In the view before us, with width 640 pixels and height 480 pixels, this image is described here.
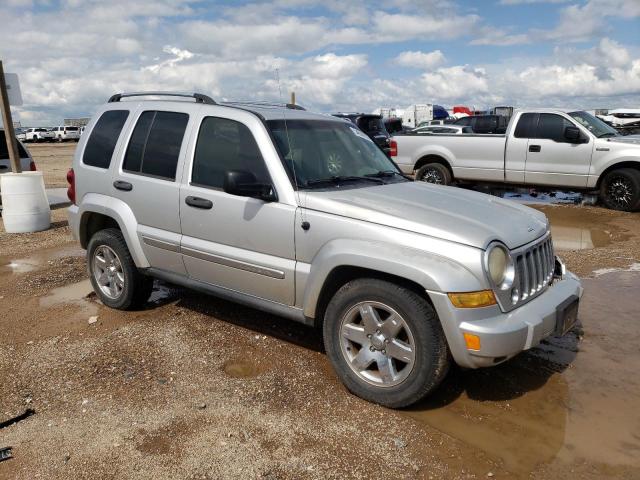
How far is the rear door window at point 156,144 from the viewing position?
14.4 ft

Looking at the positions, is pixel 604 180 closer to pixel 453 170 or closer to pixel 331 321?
pixel 453 170

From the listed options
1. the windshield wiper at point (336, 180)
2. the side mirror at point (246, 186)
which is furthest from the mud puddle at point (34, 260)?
the windshield wiper at point (336, 180)

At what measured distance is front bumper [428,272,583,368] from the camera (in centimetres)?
299

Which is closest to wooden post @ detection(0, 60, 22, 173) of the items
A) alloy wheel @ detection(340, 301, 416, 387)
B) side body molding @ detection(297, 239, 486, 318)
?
side body molding @ detection(297, 239, 486, 318)

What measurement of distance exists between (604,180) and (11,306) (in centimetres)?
958

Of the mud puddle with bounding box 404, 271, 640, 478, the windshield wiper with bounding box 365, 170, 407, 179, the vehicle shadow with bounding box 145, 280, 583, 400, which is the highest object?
the windshield wiper with bounding box 365, 170, 407, 179

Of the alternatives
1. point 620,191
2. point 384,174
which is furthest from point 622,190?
point 384,174

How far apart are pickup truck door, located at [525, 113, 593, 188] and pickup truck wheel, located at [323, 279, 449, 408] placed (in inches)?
323

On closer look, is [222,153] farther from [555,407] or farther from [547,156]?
[547,156]

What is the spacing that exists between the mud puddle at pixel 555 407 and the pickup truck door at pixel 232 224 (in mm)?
1320

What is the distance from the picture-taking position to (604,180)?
32.8 ft

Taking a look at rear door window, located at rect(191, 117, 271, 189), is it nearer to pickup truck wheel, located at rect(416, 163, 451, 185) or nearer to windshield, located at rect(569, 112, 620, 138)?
pickup truck wheel, located at rect(416, 163, 451, 185)

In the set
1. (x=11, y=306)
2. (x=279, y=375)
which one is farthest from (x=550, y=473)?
(x=11, y=306)

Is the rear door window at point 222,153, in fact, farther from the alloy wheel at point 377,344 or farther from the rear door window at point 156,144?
the alloy wheel at point 377,344
